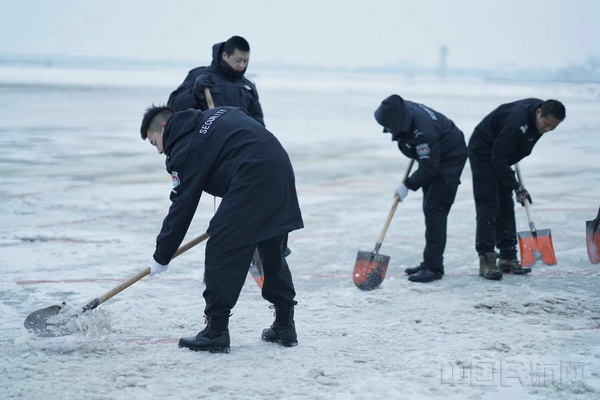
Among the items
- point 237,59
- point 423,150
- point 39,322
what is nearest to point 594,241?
point 423,150

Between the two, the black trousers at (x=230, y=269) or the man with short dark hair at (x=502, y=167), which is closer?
the black trousers at (x=230, y=269)

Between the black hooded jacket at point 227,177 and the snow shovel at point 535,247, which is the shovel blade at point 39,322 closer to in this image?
the black hooded jacket at point 227,177

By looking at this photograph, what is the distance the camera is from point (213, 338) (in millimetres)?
4379

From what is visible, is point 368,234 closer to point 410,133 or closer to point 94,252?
point 410,133

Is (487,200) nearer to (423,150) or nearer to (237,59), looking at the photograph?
(423,150)

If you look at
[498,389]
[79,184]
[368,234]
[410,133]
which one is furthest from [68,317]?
[79,184]

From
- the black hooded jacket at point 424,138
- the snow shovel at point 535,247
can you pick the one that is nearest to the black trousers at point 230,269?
the black hooded jacket at point 424,138

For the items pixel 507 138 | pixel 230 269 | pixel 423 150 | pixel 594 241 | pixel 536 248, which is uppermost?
pixel 507 138

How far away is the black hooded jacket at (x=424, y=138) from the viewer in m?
5.95

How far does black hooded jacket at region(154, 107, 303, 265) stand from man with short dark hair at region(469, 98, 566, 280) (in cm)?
253

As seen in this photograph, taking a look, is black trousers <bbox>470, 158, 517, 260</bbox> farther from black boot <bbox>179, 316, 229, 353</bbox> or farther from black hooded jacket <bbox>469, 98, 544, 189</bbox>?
black boot <bbox>179, 316, 229, 353</bbox>

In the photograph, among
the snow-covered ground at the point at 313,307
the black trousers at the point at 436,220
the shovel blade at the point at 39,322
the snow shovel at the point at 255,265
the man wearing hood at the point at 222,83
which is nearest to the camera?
the snow-covered ground at the point at 313,307

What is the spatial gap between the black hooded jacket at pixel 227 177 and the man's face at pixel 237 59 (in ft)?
6.23

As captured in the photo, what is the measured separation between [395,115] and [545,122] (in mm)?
1166
